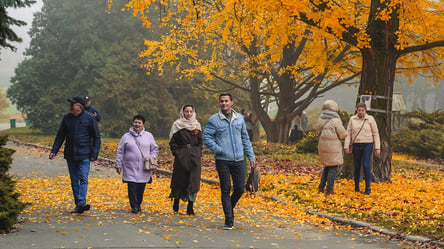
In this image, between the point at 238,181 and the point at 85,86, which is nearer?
the point at 238,181

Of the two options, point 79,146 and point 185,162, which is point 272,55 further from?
→ point 79,146

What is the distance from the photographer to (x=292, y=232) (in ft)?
26.3

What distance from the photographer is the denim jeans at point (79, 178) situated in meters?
8.70

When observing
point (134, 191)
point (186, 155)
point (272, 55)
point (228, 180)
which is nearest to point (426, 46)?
point (186, 155)

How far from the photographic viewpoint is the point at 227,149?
7828mm

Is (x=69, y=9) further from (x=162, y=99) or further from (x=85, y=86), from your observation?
(x=162, y=99)

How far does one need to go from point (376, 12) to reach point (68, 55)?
29916 millimetres

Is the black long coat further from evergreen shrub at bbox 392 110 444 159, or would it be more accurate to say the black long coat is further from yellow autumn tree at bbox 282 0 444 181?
evergreen shrub at bbox 392 110 444 159

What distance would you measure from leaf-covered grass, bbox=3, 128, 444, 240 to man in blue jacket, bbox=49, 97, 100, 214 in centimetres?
366

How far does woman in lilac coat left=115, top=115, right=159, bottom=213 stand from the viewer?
8.98 m

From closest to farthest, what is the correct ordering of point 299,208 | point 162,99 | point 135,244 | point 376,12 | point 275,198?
1. point 135,244
2. point 299,208
3. point 275,198
4. point 376,12
5. point 162,99

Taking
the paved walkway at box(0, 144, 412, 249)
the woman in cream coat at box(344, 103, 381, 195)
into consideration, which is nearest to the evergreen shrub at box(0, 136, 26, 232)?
the paved walkway at box(0, 144, 412, 249)

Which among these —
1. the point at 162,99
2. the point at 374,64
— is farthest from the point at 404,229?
the point at 162,99

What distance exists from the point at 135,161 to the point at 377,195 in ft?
16.1
